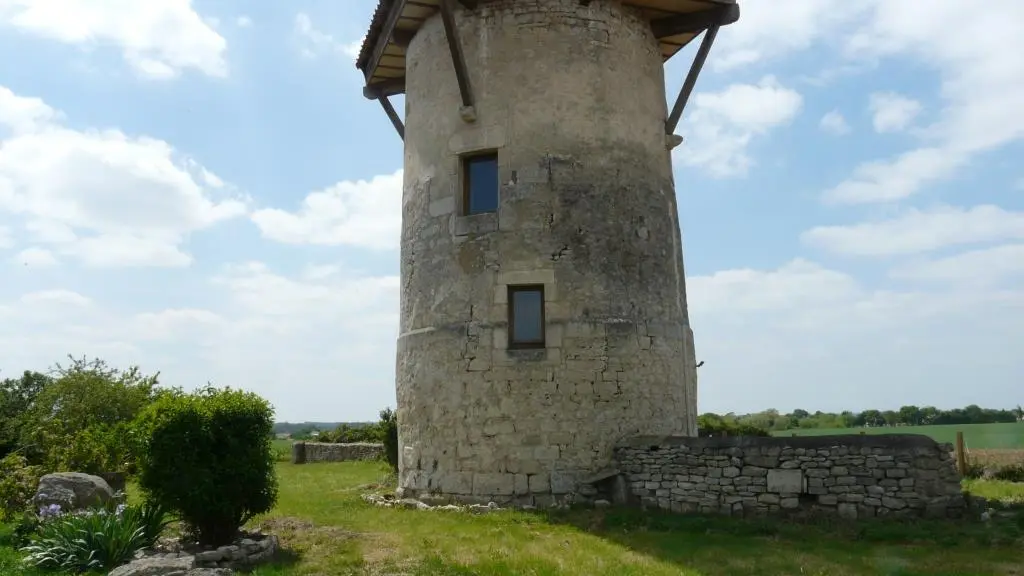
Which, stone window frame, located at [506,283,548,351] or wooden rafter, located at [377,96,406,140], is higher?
wooden rafter, located at [377,96,406,140]

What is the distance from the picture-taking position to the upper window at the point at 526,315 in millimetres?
10648

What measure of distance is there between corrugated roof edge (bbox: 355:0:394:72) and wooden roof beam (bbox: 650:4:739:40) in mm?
4556

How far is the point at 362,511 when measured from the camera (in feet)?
34.8

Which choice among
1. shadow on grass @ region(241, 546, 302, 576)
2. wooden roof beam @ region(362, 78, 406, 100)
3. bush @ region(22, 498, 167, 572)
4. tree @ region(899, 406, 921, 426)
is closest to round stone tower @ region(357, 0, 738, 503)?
wooden roof beam @ region(362, 78, 406, 100)

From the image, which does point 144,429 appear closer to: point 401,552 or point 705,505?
point 401,552

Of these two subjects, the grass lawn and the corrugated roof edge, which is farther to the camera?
the corrugated roof edge

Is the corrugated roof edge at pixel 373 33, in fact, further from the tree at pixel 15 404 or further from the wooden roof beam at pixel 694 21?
the tree at pixel 15 404

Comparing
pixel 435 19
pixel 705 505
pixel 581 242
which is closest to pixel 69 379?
pixel 435 19

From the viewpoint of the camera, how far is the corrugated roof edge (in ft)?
41.3

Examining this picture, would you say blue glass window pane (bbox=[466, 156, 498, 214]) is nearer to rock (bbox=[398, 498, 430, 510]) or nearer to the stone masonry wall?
the stone masonry wall

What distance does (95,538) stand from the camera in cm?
738

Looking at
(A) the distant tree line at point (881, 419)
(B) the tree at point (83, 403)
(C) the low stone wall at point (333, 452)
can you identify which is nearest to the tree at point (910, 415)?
(A) the distant tree line at point (881, 419)

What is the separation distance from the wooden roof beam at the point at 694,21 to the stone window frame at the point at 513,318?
16.7 feet

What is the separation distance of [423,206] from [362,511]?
186 inches
